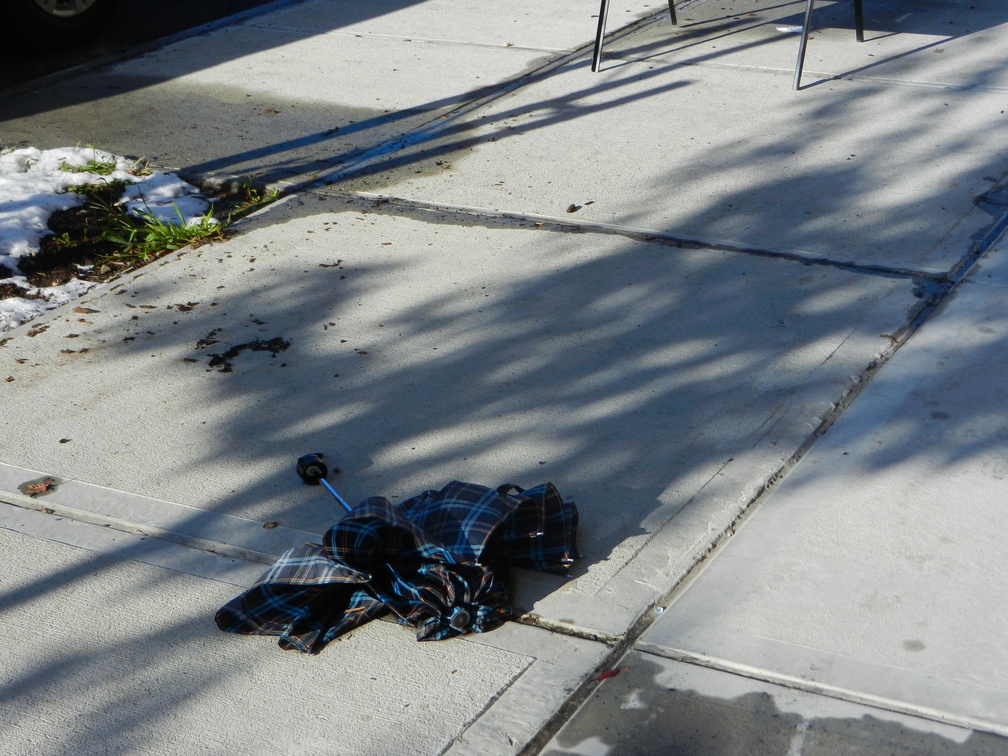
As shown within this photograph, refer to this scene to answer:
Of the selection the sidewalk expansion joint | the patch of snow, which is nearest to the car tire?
the patch of snow

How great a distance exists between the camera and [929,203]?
4578 millimetres

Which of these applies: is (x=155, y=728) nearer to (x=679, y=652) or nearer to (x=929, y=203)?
(x=679, y=652)

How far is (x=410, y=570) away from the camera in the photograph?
8.32 ft

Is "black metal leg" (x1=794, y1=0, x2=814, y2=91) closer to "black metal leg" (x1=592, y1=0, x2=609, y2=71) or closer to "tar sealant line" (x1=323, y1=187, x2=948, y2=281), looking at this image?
"black metal leg" (x1=592, y1=0, x2=609, y2=71)

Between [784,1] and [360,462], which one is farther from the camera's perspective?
[784,1]

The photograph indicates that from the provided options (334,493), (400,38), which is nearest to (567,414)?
(334,493)

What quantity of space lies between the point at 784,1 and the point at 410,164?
14.5 ft

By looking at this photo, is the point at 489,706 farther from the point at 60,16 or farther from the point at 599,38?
the point at 60,16

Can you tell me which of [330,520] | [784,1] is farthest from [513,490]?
[784,1]

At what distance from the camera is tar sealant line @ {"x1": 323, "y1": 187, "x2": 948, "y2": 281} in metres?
4.02

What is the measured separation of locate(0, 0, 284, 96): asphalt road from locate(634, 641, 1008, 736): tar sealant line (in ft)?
19.9

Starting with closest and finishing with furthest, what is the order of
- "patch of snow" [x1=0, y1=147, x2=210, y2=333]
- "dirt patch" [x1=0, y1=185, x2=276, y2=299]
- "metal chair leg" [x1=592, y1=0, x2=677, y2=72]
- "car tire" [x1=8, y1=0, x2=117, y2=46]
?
1. "patch of snow" [x1=0, y1=147, x2=210, y2=333]
2. "dirt patch" [x1=0, y1=185, x2=276, y2=299]
3. "metal chair leg" [x1=592, y1=0, x2=677, y2=72]
4. "car tire" [x1=8, y1=0, x2=117, y2=46]

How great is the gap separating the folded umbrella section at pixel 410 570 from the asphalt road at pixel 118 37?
5444 millimetres

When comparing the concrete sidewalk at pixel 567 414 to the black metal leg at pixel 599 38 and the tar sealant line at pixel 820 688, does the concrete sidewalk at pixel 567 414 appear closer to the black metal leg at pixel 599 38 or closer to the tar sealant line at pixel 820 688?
the tar sealant line at pixel 820 688
